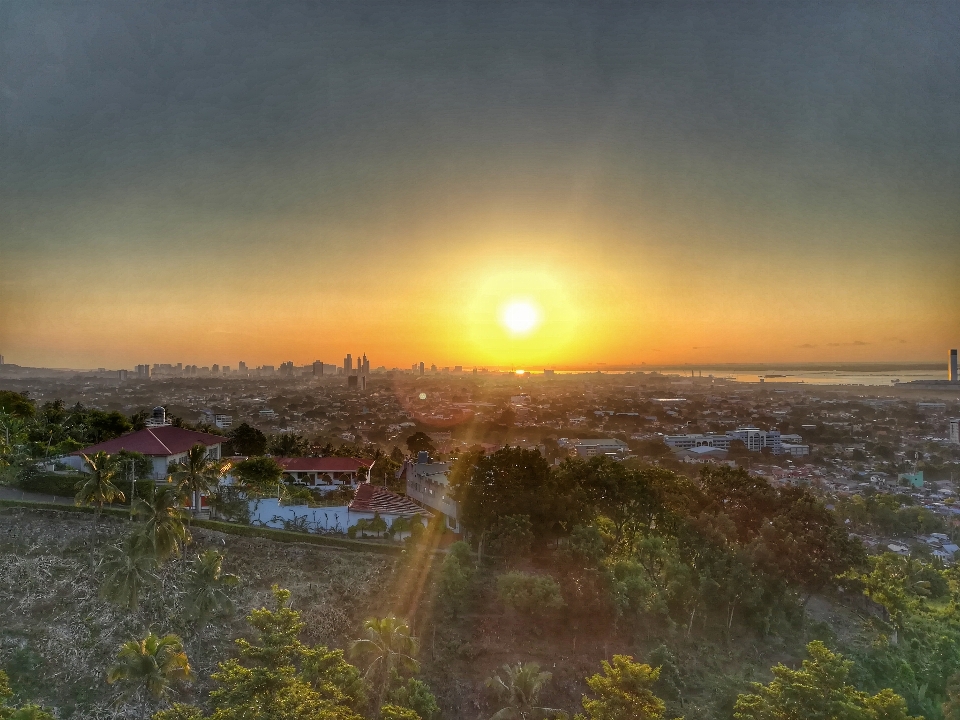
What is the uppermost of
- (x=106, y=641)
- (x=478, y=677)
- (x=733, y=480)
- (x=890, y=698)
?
(x=733, y=480)

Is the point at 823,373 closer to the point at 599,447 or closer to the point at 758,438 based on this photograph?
the point at 758,438

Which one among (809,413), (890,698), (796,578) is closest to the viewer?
Result: (890,698)

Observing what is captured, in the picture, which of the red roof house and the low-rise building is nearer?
the red roof house

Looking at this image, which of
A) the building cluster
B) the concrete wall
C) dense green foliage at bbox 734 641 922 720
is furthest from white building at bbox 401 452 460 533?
dense green foliage at bbox 734 641 922 720

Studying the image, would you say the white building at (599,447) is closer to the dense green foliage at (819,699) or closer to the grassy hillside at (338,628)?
the grassy hillside at (338,628)

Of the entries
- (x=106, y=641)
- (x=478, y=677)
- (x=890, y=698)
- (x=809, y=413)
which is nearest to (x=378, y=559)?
(x=478, y=677)

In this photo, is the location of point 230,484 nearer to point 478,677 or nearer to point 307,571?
point 307,571

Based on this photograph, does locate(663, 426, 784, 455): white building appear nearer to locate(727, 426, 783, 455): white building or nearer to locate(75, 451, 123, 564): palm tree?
locate(727, 426, 783, 455): white building
